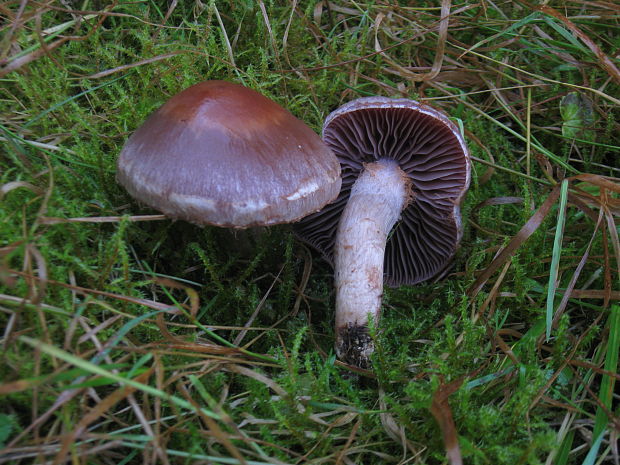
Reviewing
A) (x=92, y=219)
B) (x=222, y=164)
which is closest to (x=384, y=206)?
(x=222, y=164)

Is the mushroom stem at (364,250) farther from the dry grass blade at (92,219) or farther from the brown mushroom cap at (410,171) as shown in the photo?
the dry grass blade at (92,219)

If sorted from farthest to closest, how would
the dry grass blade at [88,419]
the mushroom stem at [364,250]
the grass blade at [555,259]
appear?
the mushroom stem at [364,250] → the grass blade at [555,259] → the dry grass blade at [88,419]

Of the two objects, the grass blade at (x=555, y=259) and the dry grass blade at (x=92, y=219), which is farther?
the grass blade at (x=555, y=259)

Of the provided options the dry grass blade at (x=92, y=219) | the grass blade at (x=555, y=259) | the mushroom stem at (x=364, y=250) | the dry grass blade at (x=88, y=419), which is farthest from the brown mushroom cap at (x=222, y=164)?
the grass blade at (x=555, y=259)

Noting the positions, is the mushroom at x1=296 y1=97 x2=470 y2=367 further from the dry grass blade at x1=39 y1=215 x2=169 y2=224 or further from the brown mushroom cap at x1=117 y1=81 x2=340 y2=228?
the dry grass blade at x1=39 y1=215 x2=169 y2=224

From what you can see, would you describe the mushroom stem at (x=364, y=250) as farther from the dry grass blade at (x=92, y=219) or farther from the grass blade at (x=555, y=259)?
the dry grass blade at (x=92, y=219)

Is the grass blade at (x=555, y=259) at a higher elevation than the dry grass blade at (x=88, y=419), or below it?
below

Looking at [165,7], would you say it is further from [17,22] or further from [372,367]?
[372,367]

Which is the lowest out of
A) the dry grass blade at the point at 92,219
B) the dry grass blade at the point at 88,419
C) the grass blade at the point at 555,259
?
the grass blade at the point at 555,259

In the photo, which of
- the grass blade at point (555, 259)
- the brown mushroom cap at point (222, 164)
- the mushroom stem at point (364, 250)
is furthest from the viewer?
the mushroom stem at point (364, 250)
